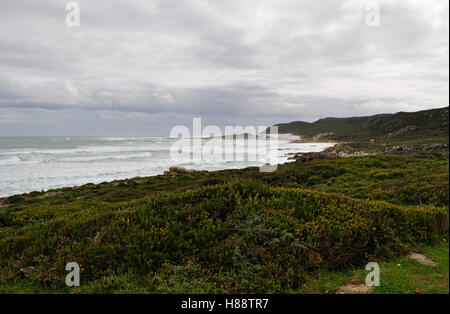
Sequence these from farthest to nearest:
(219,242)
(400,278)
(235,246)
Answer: (219,242) → (235,246) → (400,278)

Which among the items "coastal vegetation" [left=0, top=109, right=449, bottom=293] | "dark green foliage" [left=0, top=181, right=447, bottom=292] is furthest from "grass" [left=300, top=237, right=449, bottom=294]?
"dark green foliage" [left=0, top=181, right=447, bottom=292]

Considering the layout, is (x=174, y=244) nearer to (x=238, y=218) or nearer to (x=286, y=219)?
(x=238, y=218)

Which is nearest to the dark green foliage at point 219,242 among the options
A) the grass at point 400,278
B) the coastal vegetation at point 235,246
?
the coastal vegetation at point 235,246

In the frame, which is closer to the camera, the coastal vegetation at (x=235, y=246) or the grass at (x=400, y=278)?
the grass at (x=400, y=278)

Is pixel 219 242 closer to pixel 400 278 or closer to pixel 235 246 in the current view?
pixel 235 246

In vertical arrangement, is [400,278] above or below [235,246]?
below

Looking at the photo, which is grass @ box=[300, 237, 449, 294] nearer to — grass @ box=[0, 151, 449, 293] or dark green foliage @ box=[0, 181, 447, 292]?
grass @ box=[0, 151, 449, 293]

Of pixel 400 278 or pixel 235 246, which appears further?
pixel 235 246

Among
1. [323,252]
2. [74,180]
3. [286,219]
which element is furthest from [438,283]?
[74,180]

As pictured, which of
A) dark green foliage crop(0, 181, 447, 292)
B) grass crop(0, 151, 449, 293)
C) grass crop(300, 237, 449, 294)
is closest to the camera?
grass crop(300, 237, 449, 294)

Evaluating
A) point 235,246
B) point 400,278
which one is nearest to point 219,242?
point 235,246

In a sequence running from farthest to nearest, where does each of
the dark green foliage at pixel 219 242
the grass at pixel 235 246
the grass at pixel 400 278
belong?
1. the dark green foliage at pixel 219 242
2. the grass at pixel 235 246
3. the grass at pixel 400 278

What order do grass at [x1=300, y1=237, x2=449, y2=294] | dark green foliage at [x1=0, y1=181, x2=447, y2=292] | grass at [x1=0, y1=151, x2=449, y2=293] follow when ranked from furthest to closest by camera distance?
dark green foliage at [x1=0, y1=181, x2=447, y2=292], grass at [x1=0, y1=151, x2=449, y2=293], grass at [x1=300, y1=237, x2=449, y2=294]

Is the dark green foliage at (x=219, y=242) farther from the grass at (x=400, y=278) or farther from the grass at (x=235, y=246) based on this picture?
Result: the grass at (x=400, y=278)
